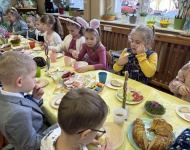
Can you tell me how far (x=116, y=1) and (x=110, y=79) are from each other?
2.30m

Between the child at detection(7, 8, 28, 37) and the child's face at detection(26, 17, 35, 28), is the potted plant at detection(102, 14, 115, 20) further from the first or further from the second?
the child at detection(7, 8, 28, 37)

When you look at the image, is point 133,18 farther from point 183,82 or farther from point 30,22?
point 30,22

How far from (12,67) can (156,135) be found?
83 centimetres

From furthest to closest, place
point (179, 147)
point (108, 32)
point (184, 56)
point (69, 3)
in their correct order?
point (69, 3)
point (108, 32)
point (184, 56)
point (179, 147)

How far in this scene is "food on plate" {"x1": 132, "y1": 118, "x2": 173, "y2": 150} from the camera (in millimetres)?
668

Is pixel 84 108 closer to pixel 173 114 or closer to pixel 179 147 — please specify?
pixel 179 147

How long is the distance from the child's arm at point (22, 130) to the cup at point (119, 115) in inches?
17.1

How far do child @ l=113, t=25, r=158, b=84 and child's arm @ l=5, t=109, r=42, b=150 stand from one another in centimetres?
101

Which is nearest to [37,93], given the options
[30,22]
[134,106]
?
[134,106]

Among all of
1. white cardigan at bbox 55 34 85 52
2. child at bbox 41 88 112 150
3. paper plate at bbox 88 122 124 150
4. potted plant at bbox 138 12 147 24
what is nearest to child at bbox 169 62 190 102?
paper plate at bbox 88 122 124 150

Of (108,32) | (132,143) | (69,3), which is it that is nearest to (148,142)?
(132,143)

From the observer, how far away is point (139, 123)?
80cm

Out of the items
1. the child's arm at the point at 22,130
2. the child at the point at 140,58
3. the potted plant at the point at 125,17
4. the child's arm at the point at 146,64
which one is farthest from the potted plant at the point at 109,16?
the child's arm at the point at 22,130

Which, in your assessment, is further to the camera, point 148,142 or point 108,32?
point 108,32
